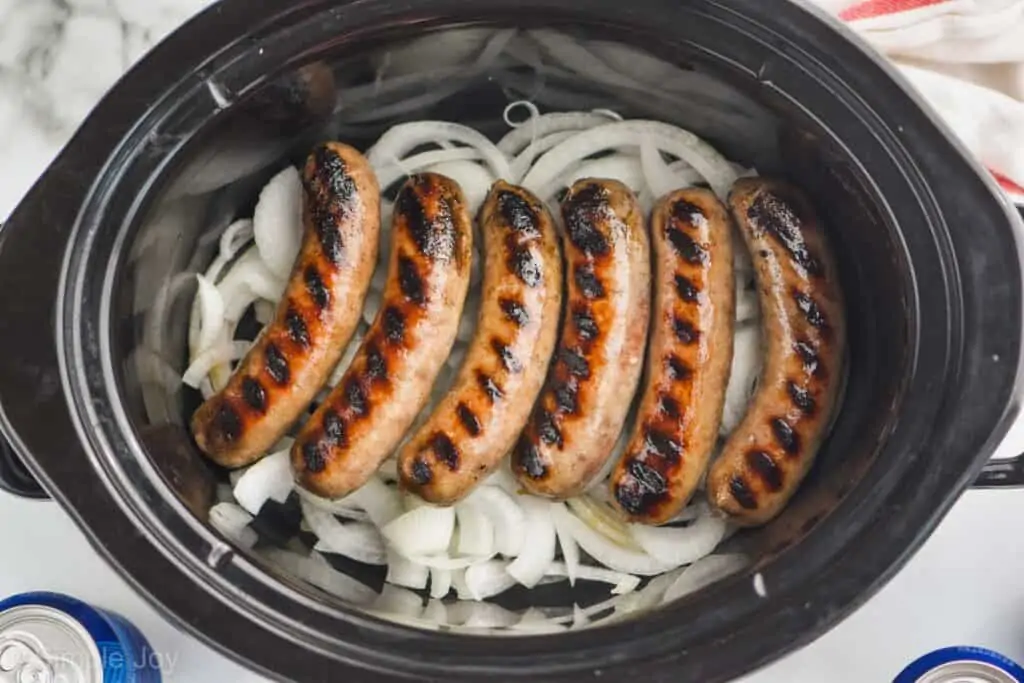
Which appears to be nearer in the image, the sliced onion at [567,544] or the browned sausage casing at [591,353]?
the browned sausage casing at [591,353]

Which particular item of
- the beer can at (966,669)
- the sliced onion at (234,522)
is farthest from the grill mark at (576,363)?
the beer can at (966,669)

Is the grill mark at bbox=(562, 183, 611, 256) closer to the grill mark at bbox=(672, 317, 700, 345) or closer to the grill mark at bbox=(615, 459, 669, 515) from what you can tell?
the grill mark at bbox=(672, 317, 700, 345)

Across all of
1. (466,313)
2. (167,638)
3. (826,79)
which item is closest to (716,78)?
(826,79)

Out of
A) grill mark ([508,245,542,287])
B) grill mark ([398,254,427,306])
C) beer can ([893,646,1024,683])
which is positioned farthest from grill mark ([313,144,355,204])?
beer can ([893,646,1024,683])

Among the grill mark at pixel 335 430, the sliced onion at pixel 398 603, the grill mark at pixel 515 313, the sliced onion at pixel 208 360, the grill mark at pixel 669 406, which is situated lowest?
the sliced onion at pixel 398 603

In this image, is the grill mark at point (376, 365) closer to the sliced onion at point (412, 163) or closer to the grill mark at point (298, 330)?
the grill mark at point (298, 330)

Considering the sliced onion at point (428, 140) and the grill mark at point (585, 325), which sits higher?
the sliced onion at point (428, 140)
